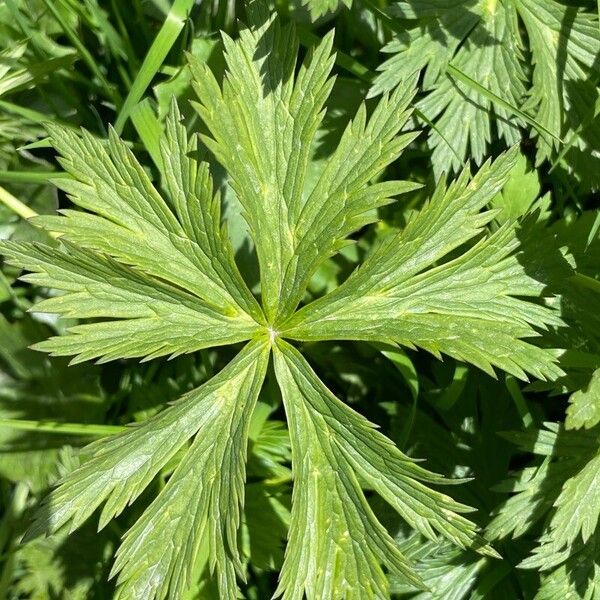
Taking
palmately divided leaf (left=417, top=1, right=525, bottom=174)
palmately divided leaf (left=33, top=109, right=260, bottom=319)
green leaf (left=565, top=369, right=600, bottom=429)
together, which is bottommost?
palmately divided leaf (left=33, top=109, right=260, bottom=319)

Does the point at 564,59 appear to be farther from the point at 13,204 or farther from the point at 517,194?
the point at 13,204

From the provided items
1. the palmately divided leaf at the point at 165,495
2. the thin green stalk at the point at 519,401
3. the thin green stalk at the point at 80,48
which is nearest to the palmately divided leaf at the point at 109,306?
the palmately divided leaf at the point at 165,495

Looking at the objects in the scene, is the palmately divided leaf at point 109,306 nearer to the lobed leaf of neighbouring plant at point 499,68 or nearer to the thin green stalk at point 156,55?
the thin green stalk at point 156,55

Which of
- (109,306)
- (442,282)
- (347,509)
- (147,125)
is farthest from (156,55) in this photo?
(347,509)

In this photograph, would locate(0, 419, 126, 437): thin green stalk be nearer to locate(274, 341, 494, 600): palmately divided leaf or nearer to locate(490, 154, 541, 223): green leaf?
locate(274, 341, 494, 600): palmately divided leaf

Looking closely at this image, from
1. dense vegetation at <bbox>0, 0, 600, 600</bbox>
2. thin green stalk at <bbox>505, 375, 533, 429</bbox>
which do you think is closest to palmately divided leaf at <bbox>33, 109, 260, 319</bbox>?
dense vegetation at <bbox>0, 0, 600, 600</bbox>

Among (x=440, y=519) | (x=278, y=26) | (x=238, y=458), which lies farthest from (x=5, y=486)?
(x=278, y=26)

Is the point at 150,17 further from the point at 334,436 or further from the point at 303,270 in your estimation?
the point at 334,436

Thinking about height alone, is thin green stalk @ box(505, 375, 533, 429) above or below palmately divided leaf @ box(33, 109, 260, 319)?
below
